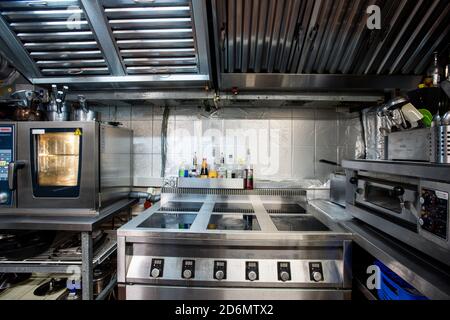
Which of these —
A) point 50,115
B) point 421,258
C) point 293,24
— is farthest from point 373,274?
point 50,115

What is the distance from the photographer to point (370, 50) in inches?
53.4

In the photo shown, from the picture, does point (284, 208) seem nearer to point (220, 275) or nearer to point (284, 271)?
point (284, 271)

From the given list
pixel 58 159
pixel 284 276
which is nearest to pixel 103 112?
pixel 58 159

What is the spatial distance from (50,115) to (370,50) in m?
2.06

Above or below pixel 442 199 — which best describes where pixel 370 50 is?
above

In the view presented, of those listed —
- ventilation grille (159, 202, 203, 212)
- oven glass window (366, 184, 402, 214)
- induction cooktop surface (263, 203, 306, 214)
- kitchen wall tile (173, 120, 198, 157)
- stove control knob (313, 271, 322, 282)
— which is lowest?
stove control knob (313, 271, 322, 282)

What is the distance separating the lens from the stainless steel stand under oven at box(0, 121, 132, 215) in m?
1.38

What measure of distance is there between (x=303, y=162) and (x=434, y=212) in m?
1.18

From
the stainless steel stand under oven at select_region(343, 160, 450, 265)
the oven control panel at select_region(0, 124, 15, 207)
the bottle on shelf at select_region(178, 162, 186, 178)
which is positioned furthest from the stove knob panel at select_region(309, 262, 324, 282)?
the oven control panel at select_region(0, 124, 15, 207)

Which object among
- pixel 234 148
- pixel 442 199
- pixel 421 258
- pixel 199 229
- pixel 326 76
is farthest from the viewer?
pixel 234 148

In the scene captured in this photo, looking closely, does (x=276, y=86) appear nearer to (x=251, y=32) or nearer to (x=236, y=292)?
(x=251, y=32)

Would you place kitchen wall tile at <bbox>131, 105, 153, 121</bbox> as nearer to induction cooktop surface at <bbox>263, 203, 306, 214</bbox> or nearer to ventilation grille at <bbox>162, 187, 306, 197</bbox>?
ventilation grille at <bbox>162, 187, 306, 197</bbox>

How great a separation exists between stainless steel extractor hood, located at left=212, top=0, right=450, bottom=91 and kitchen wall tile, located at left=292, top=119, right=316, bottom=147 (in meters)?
0.39

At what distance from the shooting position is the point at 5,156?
1.40m
